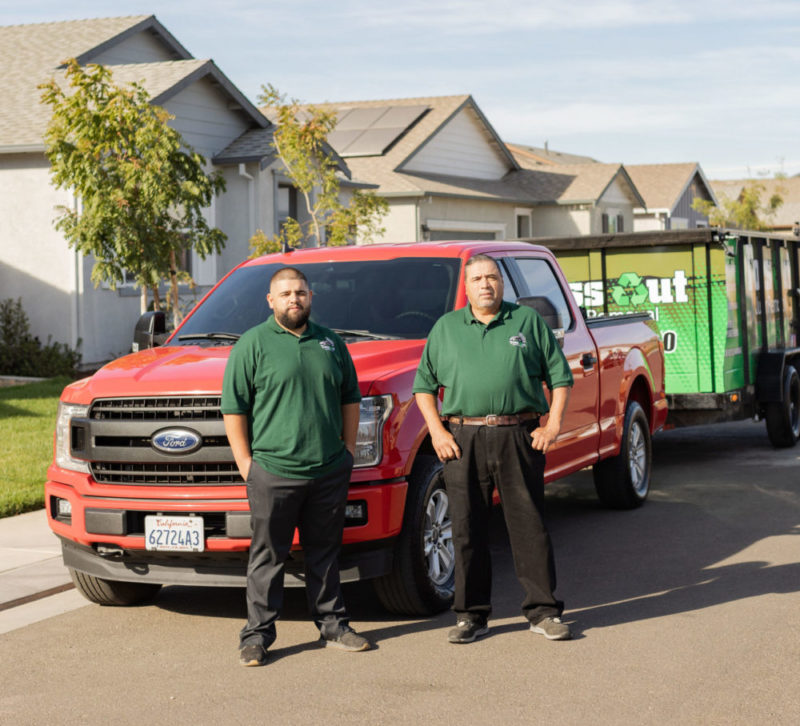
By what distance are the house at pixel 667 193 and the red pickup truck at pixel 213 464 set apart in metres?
39.4

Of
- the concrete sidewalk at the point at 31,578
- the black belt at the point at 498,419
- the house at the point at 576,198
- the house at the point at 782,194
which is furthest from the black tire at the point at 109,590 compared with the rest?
the house at the point at 782,194

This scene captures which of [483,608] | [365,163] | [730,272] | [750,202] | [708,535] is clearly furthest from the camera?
[750,202]

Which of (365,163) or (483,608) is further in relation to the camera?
(365,163)

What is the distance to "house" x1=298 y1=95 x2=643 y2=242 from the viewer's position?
3272cm

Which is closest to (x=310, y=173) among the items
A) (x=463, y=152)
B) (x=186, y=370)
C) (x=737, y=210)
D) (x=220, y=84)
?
(x=220, y=84)

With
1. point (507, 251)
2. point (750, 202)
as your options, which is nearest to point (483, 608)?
point (507, 251)

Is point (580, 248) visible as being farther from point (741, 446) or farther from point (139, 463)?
point (139, 463)

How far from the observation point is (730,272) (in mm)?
12773

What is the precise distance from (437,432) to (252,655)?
141 centimetres

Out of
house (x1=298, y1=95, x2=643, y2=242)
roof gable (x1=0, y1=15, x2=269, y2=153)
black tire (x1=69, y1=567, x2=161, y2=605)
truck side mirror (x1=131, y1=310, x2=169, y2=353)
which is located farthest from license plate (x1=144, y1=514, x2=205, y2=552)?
house (x1=298, y1=95, x2=643, y2=242)

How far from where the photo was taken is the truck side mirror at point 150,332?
8078mm

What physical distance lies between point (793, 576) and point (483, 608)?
7.83ft

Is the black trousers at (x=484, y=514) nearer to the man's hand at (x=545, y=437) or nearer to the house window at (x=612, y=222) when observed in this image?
the man's hand at (x=545, y=437)

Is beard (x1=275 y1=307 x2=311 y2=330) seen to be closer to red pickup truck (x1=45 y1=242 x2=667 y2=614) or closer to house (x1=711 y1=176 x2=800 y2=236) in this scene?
red pickup truck (x1=45 y1=242 x2=667 y2=614)
